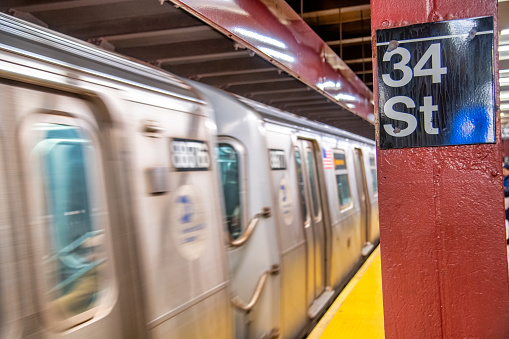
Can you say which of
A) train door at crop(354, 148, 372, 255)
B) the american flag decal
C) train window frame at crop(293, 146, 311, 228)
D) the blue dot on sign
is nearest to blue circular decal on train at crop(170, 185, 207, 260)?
the blue dot on sign

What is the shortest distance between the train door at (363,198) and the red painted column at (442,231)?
6731 millimetres

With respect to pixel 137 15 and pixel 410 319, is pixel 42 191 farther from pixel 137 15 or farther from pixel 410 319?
pixel 137 15

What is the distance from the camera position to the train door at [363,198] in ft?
29.5

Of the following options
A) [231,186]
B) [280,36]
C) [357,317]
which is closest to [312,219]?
[357,317]

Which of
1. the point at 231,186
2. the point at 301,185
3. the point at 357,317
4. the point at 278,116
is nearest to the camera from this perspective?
the point at 231,186

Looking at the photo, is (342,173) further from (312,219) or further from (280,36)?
(280,36)

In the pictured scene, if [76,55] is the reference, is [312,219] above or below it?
below

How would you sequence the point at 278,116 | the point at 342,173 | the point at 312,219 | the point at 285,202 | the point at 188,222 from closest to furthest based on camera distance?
the point at 188,222 < the point at 285,202 < the point at 278,116 < the point at 312,219 < the point at 342,173

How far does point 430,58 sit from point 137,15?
231 centimetres

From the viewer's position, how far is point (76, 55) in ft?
7.57

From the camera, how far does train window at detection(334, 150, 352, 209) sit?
24.0 ft

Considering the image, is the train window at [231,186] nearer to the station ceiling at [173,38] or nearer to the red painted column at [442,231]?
the station ceiling at [173,38]

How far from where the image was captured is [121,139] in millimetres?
2465

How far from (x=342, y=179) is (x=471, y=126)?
19.0 feet
